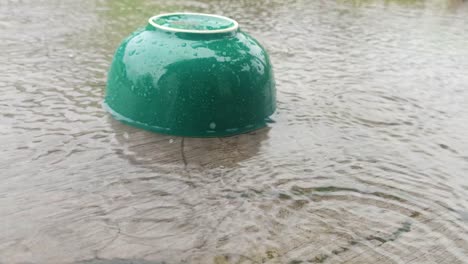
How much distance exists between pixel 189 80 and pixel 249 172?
39.1 inches

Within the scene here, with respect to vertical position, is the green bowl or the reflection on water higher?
the green bowl

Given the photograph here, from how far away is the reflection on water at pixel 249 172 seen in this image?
10.6 ft

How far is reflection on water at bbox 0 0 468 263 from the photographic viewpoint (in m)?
3.24

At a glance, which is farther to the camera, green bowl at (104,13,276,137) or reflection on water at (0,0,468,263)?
green bowl at (104,13,276,137)

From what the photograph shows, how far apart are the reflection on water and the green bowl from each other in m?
0.17

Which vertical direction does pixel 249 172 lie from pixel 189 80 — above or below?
below

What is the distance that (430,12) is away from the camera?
12000 millimetres

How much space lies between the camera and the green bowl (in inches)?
176

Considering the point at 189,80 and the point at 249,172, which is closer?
the point at 249,172

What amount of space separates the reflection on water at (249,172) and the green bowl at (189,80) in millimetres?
167

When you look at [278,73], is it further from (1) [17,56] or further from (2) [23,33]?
(2) [23,33]

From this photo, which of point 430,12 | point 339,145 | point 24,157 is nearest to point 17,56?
point 24,157

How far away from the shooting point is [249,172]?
13.6ft

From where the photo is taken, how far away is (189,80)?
4.45 metres
